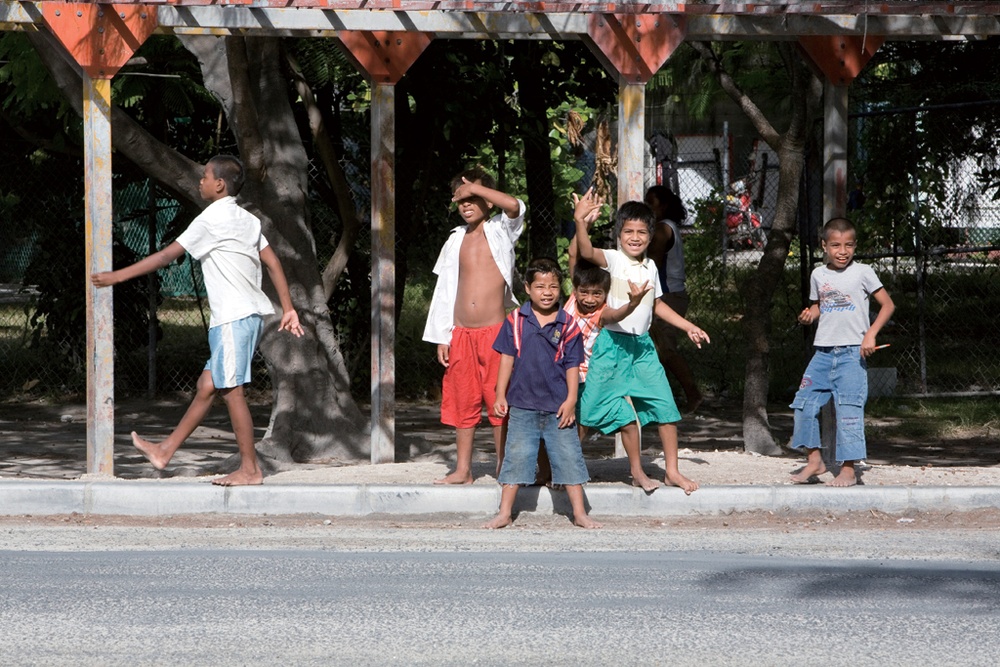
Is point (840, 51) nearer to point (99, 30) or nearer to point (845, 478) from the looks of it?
point (845, 478)

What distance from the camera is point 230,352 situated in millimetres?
7387

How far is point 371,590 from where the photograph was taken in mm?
5535

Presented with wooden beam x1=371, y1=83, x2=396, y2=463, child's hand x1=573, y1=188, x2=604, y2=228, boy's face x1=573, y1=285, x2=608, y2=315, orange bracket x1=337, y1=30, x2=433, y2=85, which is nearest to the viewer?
child's hand x1=573, y1=188, x2=604, y2=228

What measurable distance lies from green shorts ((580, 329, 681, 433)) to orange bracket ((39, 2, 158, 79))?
3.20 meters

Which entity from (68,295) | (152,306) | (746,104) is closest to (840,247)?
(746,104)

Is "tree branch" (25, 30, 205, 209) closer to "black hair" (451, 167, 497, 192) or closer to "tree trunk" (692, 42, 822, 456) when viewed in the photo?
"black hair" (451, 167, 497, 192)

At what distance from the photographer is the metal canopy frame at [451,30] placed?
7.86 m

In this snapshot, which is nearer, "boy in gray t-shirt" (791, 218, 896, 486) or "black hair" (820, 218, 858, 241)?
"boy in gray t-shirt" (791, 218, 896, 486)

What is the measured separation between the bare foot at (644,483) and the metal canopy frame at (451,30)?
178 centimetres

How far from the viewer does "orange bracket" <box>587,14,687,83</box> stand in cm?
813

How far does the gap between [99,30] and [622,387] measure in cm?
361

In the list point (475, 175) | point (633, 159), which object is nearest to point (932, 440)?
point (633, 159)

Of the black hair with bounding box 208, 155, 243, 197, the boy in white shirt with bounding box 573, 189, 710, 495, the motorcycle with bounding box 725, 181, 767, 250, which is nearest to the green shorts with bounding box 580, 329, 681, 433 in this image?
the boy in white shirt with bounding box 573, 189, 710, 495

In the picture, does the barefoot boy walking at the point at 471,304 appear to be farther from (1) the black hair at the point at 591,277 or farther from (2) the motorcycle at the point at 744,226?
(2) the motorcycle at the point at 744,226
